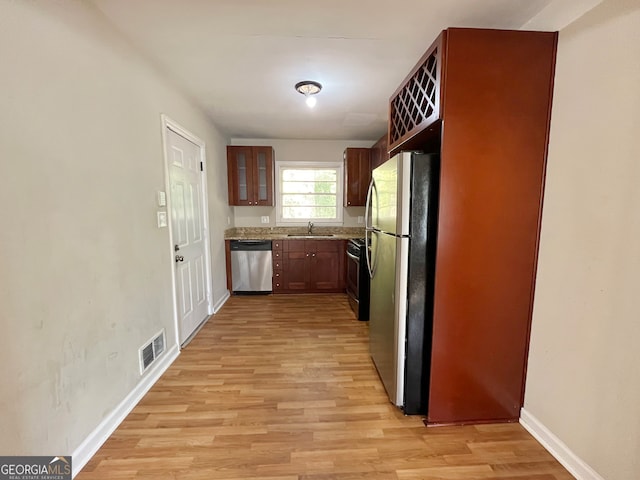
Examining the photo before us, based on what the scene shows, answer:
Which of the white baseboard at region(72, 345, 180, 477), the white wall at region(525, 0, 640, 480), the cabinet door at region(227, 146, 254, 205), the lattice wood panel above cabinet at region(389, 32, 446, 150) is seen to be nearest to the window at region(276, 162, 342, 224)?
the cabinet door at region(227, 146, 254, 205)

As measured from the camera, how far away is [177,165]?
256 cm

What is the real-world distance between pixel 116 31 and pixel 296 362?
8.73ft

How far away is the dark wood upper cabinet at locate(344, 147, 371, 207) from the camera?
4.28 m

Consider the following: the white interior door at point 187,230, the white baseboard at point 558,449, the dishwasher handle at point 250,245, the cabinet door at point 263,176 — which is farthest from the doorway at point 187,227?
the white baseboard at point 558,449

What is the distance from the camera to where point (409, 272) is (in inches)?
65.1

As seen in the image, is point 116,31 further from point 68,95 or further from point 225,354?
point 225,354

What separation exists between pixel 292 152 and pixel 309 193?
0.73m

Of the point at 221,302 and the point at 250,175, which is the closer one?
the point at 221,302

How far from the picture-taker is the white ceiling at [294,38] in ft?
4.87

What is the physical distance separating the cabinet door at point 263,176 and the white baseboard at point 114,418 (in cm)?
264

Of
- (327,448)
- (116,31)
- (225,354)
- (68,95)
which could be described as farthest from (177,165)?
(327,448)

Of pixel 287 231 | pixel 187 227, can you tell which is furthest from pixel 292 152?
pixel 187 227

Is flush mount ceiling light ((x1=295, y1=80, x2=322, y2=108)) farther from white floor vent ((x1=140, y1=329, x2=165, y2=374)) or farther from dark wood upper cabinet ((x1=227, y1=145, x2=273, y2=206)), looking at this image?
white floor vent ((x1=140, y1=329, x2=165, y2=374))

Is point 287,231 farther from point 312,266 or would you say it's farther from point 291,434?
point 291,434
